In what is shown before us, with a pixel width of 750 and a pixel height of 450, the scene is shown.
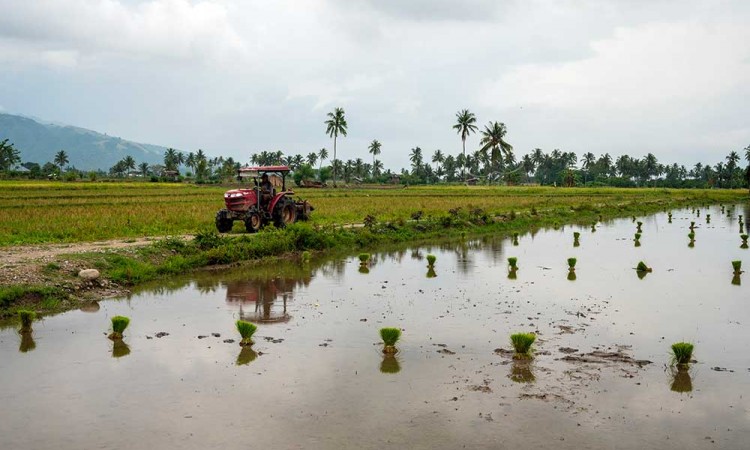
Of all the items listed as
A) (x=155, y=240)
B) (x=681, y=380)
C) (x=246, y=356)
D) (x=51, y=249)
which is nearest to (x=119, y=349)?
(x=246, y=356)

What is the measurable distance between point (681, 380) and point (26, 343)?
33.9 feet

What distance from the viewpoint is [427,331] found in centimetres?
1131

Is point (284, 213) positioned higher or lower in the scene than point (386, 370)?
higher

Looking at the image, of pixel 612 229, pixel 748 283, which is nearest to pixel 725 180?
pixel 612 229

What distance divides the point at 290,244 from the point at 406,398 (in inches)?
555

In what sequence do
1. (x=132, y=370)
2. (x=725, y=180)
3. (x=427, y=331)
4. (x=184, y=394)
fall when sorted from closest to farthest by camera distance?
(x=184, y=394) < (x=132, y=370) < (x=427, y=331) < (x=725, y=180)

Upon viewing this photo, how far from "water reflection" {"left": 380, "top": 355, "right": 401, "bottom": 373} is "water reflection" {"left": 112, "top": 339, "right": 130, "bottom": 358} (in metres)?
4.11

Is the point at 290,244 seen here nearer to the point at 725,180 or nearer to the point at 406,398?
the point at 406,398

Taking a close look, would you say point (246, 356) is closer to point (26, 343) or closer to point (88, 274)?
point (26, 343)

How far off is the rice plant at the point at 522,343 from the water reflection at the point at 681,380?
2000mm

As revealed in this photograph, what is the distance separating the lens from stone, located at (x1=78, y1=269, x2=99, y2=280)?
571 inches

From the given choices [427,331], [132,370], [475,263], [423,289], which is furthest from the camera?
[475,263]

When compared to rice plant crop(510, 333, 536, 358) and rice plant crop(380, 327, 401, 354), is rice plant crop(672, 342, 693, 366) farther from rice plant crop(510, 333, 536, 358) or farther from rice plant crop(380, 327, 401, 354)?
rice plant crop(380, 327, 401, 354)

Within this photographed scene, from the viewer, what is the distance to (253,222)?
22.9 m
